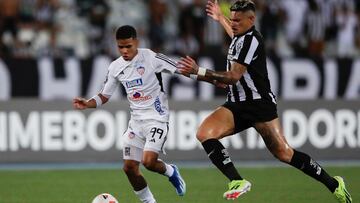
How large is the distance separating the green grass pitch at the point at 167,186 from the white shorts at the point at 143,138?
3.27 feet

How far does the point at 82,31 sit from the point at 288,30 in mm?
4323

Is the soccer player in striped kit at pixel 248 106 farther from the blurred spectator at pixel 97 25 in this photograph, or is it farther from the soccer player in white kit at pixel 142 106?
the blurred spectator at pixel 97 25

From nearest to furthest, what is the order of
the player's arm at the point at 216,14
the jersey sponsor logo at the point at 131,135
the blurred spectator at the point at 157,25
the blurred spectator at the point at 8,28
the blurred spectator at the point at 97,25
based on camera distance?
the jersey sponsor logo at the point at 131,135, the player's arm at the point at 216,14, the blurred spectator at the point at 8,28, the blurred spectator at the point at 97,25, the blurred spectator at the point at 157,25

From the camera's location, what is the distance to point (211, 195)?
1124 cm

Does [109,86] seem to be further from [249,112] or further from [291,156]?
[291,156]

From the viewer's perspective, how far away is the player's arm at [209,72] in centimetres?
895

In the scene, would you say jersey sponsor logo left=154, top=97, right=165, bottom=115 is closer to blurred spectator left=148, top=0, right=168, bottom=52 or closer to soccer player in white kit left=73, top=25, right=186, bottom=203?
soccer player in white kit left=73, top=25, right=186, bottom=203

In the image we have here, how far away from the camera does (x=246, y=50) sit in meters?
9.42

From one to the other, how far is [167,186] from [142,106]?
9.54ft

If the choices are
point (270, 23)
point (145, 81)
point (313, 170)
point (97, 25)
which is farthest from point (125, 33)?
point (270, 23)

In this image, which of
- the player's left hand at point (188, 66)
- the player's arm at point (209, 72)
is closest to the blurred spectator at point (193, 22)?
the player's arm at point (209, 72)

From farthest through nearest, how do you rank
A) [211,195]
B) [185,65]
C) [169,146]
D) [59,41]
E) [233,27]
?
[59,41] → [169,146] → [211,195] → [233,27] → [185,65]

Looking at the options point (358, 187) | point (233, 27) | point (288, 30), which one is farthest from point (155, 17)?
point (233, 27)

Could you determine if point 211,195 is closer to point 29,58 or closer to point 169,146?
point 169,146
